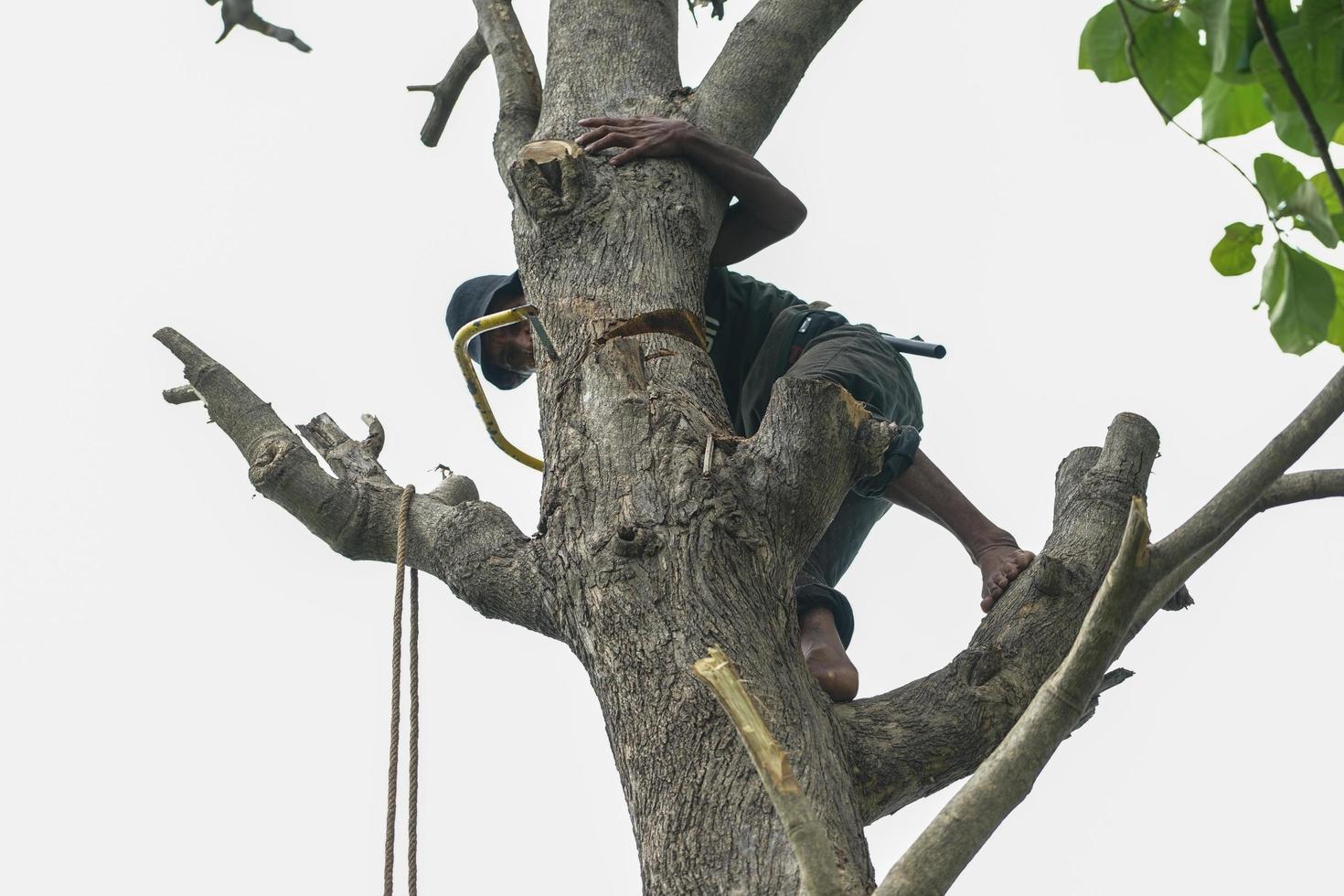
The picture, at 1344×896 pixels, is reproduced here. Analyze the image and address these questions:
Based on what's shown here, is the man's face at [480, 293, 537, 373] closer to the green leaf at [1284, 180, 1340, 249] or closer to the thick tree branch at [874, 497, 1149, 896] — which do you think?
the thick tree branch at [874, 497, 1149, 896]

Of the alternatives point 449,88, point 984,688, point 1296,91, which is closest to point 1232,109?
point 1296,91

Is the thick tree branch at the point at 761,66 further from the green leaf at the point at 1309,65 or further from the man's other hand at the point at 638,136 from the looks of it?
the green leaf at the point at 1309,65

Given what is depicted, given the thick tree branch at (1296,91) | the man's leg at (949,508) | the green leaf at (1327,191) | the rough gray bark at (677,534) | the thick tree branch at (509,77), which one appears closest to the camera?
the thick tree branch at (1296,91)

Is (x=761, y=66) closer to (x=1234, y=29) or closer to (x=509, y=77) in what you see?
(x=509, y=77)

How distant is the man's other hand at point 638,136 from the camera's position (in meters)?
2.76

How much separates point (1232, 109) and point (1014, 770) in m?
0.64

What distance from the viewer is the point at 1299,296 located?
126 cm

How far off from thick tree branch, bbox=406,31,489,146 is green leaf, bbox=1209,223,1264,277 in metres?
3.07

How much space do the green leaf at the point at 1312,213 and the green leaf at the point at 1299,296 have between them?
3 centimetres

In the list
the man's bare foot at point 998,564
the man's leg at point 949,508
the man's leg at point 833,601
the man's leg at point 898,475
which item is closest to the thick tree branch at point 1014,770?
the man's leg at point 833,601

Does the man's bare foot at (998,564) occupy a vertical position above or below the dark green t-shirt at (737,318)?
below

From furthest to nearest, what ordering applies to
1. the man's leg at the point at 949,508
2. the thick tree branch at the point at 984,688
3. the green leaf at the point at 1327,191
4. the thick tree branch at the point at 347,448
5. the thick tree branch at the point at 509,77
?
1. the thick tree branch at the point at 509,77
2. the thick tree branch at the point at 347,448
3. the man's leg at the point at 949,508
4. the thick tree branch at the point at 984,688
5. the green leaf at the point at 1327,191

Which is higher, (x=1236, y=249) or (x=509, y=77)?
(x=509, y=77)

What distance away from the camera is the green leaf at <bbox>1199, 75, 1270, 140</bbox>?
1288 mm
